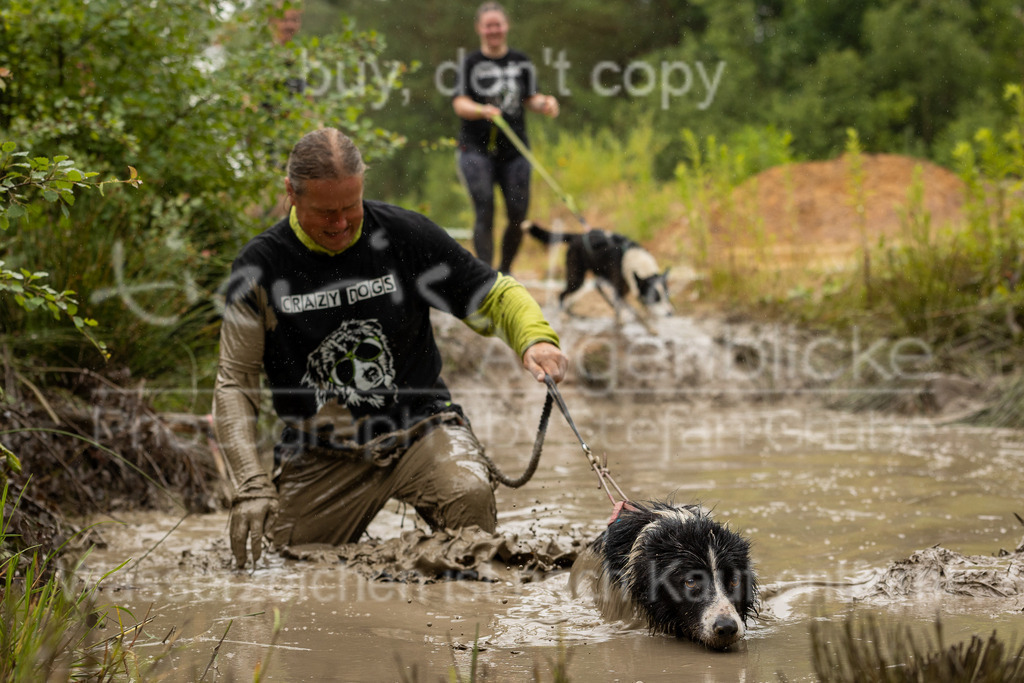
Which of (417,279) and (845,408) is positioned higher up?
(417,279)

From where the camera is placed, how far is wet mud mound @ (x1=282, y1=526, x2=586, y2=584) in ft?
12.5

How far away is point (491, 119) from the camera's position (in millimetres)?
8133

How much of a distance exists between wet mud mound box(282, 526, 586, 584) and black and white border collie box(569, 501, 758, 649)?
0.60 metres

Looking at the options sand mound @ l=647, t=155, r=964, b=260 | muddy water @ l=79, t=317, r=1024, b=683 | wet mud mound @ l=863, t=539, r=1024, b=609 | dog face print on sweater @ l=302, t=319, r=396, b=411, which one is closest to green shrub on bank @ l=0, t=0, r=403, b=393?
muddy water @ l=79, t=317, r=1024, b=683

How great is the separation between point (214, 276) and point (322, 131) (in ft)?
8.66

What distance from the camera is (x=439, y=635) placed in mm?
3135

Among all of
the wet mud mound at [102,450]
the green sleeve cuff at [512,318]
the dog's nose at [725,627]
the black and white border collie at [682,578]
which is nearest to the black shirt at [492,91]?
the wet mud mound at [102,450]

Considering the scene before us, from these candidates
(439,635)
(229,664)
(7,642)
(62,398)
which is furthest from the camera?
(62,398)

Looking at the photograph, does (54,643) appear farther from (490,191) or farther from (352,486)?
(490,191)

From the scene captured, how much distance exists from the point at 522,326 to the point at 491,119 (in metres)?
4.58

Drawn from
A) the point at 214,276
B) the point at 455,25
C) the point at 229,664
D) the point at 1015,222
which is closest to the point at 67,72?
the point at 214,276

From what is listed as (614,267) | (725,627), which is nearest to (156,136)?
(725,627)

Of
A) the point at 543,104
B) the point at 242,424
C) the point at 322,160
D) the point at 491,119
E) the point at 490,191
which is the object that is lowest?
the point at 242,424

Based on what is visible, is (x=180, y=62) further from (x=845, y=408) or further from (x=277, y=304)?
(x=845, y=408)
